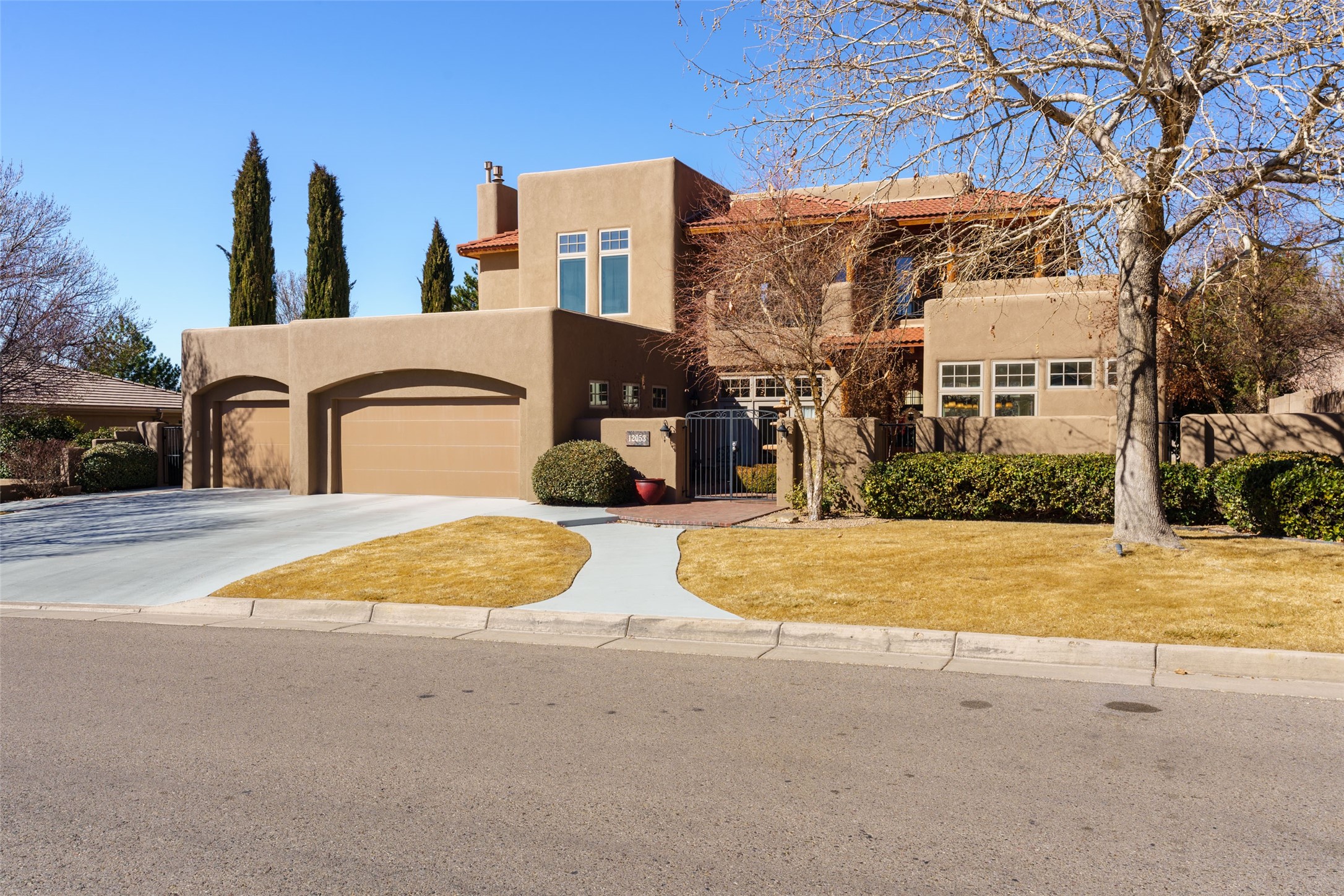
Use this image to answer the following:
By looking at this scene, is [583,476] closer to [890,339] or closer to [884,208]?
[890,339]

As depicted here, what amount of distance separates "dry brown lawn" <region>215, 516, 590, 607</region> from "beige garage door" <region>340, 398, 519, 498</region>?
5.78 m

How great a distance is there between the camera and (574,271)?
2688 centimetres

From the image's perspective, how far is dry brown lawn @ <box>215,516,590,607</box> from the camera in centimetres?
1059

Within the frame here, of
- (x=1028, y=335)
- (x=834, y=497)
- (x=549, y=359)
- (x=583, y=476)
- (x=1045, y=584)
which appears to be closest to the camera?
(x=1045, y=584)

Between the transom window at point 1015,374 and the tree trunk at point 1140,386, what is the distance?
26.6 ft

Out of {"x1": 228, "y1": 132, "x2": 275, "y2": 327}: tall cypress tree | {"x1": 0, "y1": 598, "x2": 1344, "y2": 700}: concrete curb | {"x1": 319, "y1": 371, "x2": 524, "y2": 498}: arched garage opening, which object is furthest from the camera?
{"x1": 228, "y1": 132, "x2": 275, "y2": 327}: tall cypress tree

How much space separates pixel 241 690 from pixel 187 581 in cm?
579

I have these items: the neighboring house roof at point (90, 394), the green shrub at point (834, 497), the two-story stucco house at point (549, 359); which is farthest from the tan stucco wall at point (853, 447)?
the neighboring house roof at point (90, 394)

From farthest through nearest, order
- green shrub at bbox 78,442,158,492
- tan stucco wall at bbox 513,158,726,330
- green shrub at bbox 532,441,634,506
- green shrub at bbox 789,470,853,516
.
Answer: tan stucco wall at bbox 513,158,726,330, green shrub at bbox 78,442,158,492, green shrub at bbox 532,441,634,506, green shrub at bbox 789,470,853,516

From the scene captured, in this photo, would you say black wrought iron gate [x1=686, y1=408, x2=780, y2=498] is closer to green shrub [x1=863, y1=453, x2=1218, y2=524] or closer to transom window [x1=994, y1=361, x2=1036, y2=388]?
transom window [x1=994, y1=361, x2=1036, y2=388]

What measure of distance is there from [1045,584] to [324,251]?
3214 cm

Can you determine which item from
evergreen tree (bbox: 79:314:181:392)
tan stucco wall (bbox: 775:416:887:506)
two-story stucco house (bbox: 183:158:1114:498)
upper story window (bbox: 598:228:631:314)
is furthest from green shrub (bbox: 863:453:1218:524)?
evergreen tree (bbox: 79:314:181:392)

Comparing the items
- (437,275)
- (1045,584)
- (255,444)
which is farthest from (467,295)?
(1045,584)

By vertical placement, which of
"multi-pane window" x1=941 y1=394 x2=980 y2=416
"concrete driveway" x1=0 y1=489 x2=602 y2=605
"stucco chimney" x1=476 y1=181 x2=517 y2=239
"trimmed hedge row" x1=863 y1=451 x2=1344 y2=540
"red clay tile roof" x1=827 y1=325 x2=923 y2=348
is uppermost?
"stucco chimney" x1=476 y1=181 x2=517 y2=239
